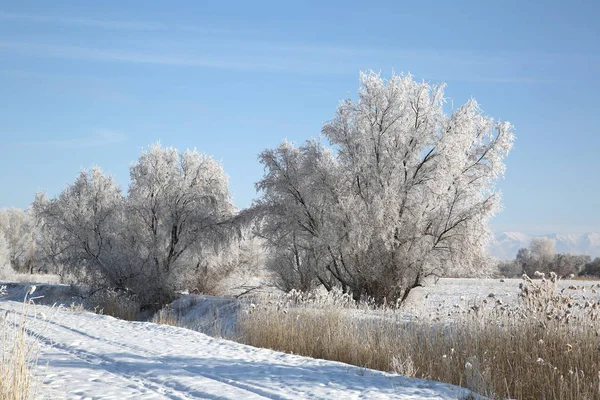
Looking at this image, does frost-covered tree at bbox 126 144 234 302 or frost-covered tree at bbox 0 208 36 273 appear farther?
frost-covered tree at bbox 0 208 36 273

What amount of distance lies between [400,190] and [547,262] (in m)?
56.1

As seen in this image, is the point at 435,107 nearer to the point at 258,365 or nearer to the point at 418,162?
the point at 418,162

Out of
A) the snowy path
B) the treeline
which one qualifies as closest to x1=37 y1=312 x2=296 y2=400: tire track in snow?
the snowy path

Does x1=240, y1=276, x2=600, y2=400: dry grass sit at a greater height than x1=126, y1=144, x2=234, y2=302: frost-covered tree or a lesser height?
lesser

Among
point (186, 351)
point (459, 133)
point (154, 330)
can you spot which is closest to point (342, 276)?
point (459, 133)

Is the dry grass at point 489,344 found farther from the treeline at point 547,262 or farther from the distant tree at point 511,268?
the distant tree at point 511,268

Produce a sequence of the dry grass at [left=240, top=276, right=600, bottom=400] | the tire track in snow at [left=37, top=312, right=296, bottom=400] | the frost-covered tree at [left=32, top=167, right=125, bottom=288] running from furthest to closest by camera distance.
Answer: the frost-covered tree at [left=32, top=167, right=125, bottom=288]
the dry grass at [left=240, top=276, right=600, bottom=400]
the tire track in snow at [left=37, top=312, right=296, bottom=400]

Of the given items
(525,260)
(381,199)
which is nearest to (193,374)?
(381,199)

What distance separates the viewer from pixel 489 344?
348 inches

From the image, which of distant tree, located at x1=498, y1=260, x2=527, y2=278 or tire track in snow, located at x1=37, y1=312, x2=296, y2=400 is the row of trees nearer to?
tire track in snow, located at x1=37, y1=312, x2=296, y2=400

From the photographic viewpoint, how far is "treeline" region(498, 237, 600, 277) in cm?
6300

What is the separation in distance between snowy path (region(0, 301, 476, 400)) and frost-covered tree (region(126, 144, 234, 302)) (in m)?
18.3

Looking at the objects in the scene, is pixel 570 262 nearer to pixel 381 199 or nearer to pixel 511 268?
pixel 511 268

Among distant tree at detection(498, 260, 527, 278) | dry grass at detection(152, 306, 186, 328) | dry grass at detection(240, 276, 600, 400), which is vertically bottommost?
dry grass at detection(152, 306, 186, 328)
